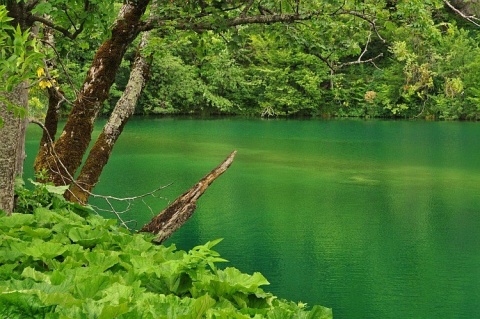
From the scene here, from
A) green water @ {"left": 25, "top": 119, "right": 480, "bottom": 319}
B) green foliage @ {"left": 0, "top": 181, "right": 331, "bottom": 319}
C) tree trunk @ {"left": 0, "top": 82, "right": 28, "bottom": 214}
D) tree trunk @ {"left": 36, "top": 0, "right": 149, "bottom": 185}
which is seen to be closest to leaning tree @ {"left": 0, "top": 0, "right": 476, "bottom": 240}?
tree trunk @ {"left": 36, "top": 0, "right": 149, "bottom": 185}

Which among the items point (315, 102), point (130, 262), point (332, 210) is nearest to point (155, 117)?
point (315, 102)

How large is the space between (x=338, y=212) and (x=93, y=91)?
780 cm

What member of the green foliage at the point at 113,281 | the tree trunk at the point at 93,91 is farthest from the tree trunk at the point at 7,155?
the tree trunk at the point at 93,91

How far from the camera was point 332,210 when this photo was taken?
12438 millimetres

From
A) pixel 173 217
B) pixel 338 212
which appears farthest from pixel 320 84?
pixel 173 217

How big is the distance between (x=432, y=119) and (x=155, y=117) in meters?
13.6

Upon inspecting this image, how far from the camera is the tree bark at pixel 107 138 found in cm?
550

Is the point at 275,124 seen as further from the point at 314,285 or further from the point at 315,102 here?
the point at 314,285

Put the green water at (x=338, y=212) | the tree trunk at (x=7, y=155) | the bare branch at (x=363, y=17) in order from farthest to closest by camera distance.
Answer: the green water at (x=338, y=212) < the bare branch at (x=363, y=17) < the tree trunk at (x=7, y=155)

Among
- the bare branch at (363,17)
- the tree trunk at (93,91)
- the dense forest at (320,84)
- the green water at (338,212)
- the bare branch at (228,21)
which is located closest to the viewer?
the bare branch at (228,21)

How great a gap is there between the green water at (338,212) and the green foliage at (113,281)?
16.1 ft

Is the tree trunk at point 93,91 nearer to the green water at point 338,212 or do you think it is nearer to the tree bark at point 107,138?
the tree bark at point 107,138

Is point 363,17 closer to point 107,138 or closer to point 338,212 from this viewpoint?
point 107,138

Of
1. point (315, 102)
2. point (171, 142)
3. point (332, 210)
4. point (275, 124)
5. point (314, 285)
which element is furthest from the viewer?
point (315, 102)
